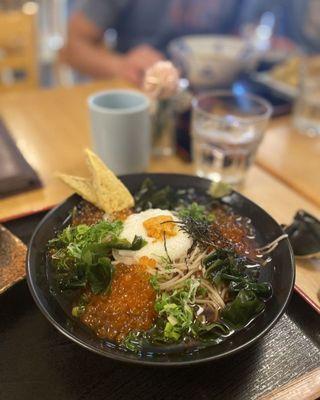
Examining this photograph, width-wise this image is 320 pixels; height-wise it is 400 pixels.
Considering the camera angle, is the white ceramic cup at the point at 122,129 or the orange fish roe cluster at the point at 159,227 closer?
the orange fish roe cluster at the point at 159,227

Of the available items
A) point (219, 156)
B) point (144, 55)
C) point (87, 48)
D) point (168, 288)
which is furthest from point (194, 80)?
point (168, 288)

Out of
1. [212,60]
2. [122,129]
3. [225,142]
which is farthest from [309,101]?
[122,129]

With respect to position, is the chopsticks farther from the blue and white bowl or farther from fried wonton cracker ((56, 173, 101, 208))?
the blue and white bowl

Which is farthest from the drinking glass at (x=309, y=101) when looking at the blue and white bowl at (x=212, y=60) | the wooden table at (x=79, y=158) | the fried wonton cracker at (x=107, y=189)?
the fried wonton cracker at (x=107, y=189)

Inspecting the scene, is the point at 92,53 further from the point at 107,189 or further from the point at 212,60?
the point at 107,189

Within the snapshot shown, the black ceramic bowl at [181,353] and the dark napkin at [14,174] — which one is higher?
the black ceramic bowl at [181,353]

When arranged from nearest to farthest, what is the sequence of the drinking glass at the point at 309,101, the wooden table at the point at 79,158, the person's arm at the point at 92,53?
1. the wooden table at the point at 79,158
2. the drinking glass at the point at 309,101
3. the person's arm at the point at 92,53

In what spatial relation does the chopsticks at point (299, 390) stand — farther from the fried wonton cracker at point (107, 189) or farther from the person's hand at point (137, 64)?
the person's hand at point (137, 64)

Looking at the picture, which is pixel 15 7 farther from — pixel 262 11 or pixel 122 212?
pixel 122 212
